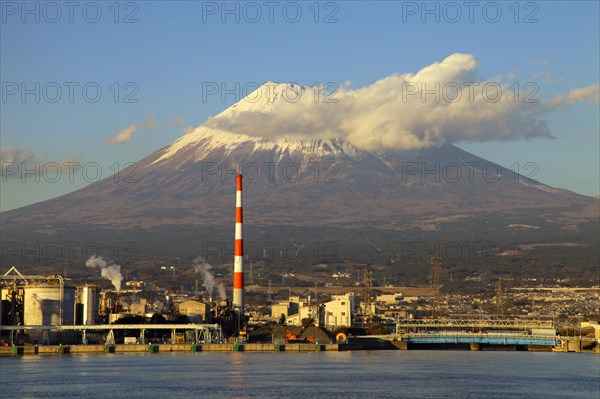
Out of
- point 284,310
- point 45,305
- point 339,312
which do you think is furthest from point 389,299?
point 45,305

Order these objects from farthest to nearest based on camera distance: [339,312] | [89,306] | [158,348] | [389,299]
→ [389,299], [339,312], [89,306], [158,348]

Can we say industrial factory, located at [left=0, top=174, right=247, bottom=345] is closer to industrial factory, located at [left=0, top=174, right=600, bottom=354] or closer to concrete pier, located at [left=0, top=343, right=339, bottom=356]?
industrial factory, located at [left=0, top=174, right=600, bottom=354]

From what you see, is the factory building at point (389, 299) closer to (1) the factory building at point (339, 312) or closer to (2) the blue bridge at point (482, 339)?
(1) the factory building at point (339, 312)

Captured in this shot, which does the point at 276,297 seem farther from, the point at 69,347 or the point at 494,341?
the point at 69,347

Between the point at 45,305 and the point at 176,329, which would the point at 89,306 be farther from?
the point at 176,329

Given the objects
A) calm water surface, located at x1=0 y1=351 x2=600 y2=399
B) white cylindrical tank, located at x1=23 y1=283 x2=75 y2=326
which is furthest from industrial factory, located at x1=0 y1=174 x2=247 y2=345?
calm water surface, located at x1=0 y1=351 x2=600 y2=399

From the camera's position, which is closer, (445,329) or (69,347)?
(69,347)

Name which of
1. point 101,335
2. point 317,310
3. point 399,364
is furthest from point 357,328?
point 399,364
